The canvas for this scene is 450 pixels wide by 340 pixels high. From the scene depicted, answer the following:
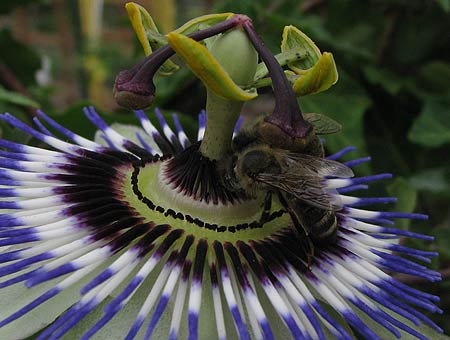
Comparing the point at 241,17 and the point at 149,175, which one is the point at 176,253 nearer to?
the point at 149,175

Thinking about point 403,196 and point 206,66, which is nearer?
point 206,66

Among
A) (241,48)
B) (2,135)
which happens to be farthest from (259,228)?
(2,135)

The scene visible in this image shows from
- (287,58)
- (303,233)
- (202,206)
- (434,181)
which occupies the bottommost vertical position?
(434,181)

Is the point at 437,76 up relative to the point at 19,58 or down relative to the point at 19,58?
down

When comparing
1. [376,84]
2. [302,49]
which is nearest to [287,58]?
[302,49]

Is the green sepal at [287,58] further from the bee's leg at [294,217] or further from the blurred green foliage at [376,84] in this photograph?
the blurred green foliage at [376,84]

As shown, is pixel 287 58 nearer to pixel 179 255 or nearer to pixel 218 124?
pixel 218 124

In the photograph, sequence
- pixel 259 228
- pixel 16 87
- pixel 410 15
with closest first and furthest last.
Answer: pixel 259 228, pixel 16 87, pixel 410 15

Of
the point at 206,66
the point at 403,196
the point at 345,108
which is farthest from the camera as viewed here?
the point at 345,108
